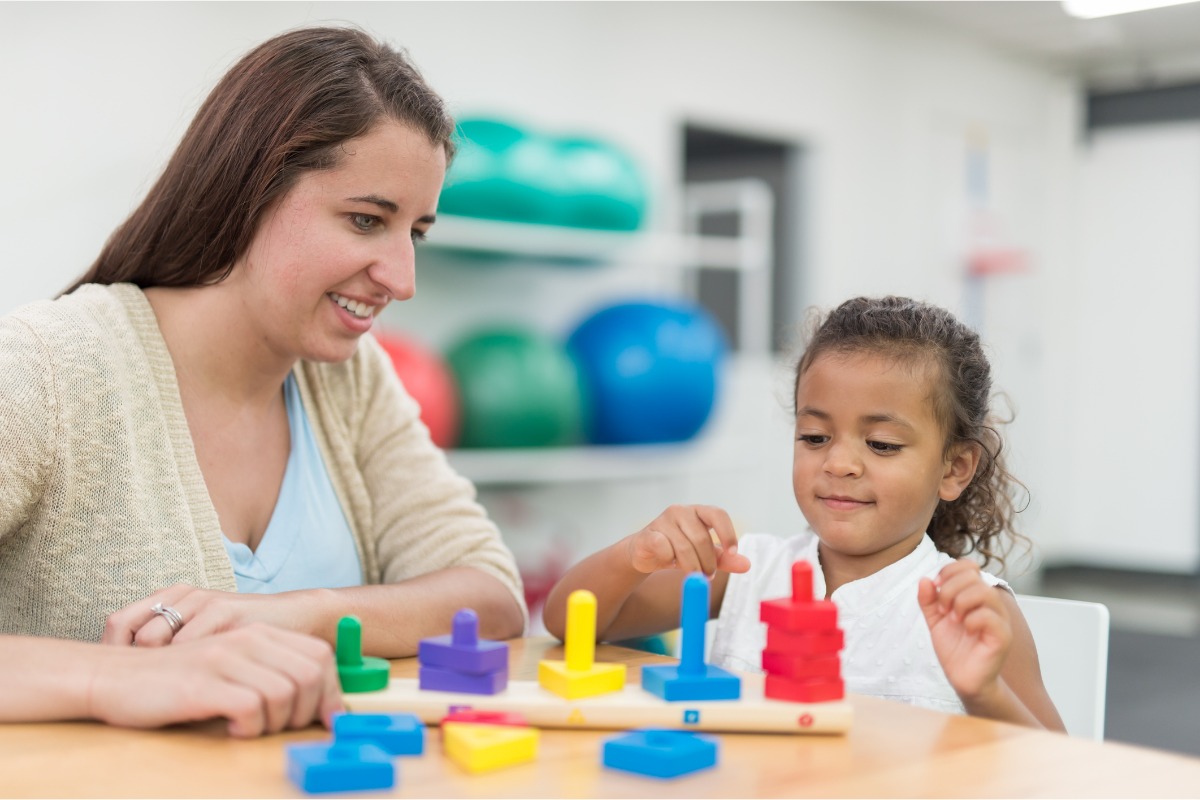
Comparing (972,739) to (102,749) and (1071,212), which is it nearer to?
(102,749)

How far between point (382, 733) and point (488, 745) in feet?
0.24

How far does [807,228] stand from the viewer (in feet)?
18.0

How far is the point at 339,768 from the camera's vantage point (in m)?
0.73

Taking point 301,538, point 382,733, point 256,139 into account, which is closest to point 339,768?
point 382,733

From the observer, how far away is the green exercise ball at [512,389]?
134 inches

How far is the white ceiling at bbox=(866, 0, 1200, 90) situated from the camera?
557 cm

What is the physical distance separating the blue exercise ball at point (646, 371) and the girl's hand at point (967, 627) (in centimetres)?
268

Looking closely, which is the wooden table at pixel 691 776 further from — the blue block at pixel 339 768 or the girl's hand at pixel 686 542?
the girl's hand at pixel 686 542

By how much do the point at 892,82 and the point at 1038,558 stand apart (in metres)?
2.43

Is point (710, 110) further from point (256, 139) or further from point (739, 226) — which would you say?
point (256, 139)

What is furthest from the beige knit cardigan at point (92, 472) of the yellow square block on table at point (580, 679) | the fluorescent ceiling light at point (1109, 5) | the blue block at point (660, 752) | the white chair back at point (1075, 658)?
the fluorescent ceiling light at point (1109, 5)

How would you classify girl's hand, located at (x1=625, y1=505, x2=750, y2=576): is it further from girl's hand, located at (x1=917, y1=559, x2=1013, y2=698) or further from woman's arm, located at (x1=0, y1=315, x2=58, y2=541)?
woman's arm, located at (x1=0, y1=315, x2=58, y2=541)

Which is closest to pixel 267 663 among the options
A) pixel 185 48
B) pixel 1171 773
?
pixel 1171 773

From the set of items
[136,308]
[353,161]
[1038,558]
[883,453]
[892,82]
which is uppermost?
[892,82]
